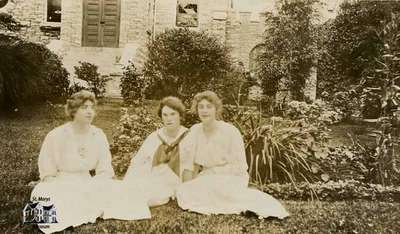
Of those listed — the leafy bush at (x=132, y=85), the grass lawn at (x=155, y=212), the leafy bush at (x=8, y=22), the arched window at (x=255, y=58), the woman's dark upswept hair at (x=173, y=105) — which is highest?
the leafy bush at (x=8, y=22)

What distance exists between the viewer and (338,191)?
11.0 ft

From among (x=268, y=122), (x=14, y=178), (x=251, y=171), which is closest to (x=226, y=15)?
(x=268, y=122)

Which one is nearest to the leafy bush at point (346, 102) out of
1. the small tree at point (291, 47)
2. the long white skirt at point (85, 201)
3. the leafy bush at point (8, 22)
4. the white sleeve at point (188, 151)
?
the small tree at point (291, 47)

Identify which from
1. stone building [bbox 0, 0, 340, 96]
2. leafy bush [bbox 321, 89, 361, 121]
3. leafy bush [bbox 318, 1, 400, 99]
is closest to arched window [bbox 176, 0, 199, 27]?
stone building [bbox 0, 0, 340, 96]

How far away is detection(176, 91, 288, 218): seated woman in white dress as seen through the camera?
311 cm

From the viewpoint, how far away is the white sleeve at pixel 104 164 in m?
3.12

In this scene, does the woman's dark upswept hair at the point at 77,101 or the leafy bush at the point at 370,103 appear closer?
the woman's dark upswept hair at the point at 77,101

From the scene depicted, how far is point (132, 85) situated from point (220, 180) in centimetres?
87

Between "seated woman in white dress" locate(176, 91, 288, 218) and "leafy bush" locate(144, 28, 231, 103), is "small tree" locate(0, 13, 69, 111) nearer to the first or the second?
"leafy bush" locate(144, 28, 231, 103)

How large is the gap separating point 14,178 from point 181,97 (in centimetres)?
121

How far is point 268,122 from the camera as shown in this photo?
3346 millimetres

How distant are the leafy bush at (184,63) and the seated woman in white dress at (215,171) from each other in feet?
0.40

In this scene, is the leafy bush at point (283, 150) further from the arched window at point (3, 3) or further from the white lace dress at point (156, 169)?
the arched window at point (3, 3)

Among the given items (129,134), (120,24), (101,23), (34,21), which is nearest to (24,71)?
(34,21)
